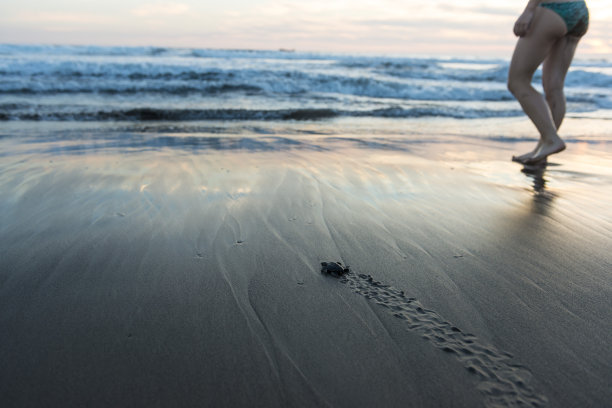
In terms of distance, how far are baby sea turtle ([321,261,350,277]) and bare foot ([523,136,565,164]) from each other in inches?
110

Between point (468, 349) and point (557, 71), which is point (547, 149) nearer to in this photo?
point (557, 71)

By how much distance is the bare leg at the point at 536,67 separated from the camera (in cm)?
329

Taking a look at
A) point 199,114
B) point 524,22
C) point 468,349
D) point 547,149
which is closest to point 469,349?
point 468,349

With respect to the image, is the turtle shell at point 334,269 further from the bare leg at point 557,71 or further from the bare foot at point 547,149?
the bare leg at point 557,71

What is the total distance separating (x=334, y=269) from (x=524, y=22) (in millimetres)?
2962

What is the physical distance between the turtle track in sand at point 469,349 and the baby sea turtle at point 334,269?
1.9 inches

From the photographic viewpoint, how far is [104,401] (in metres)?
0.96

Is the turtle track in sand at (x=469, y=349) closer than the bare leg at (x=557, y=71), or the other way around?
the turtle track in sand at (x=469, y=349)

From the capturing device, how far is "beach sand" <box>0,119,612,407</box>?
3.39 ft

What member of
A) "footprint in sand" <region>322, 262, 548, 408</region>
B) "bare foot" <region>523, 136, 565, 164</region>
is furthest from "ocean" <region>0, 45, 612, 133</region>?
"footprint in sand" <region>322, 262, 548, 408</region>

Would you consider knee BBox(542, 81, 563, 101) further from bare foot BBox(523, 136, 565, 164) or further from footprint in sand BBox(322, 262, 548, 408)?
footprint in sand BBox(322, 262, 548, 408)

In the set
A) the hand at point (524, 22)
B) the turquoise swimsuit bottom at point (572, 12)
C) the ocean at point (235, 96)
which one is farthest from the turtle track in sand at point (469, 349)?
the ocean at point (235, 96)

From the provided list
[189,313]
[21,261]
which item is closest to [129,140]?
[21,261]

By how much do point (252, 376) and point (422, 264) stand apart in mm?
913
